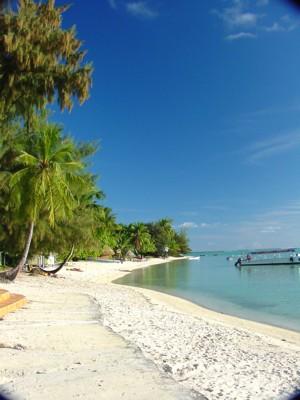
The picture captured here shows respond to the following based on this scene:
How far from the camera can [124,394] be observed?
470 centimetres

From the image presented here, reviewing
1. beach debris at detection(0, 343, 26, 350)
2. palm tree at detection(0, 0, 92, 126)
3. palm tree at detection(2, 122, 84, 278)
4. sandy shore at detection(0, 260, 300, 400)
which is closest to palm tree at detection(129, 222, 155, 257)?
palm tree at detection(2, 122, 84, 278)

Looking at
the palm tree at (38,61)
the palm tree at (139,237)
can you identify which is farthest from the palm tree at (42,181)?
the palm tree at (139,237)

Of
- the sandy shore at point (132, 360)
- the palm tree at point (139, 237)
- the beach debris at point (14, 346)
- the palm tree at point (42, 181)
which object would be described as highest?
the palm tree at point (139, 237)

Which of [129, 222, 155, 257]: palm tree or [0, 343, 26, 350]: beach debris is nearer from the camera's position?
[0, 343, 26, 350]: beach debris

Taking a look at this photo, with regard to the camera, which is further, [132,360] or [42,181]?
[42,181]

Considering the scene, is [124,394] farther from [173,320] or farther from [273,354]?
[173,320]

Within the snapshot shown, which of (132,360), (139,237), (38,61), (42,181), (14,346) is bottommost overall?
(132,360)

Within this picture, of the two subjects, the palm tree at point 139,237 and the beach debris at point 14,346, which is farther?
the palm tree at point 139,237

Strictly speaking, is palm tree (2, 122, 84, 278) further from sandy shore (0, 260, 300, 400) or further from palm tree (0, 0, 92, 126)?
sandy shore (0, 260, 300, 400)

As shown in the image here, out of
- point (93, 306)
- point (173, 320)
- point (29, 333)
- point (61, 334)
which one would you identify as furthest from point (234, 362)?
point (93, 306)

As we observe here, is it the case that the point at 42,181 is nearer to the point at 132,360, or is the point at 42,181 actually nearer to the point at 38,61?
the point at 38,61

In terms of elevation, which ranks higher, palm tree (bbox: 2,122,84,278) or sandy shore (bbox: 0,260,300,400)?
palm tree (bbox: 2,122,84,278)

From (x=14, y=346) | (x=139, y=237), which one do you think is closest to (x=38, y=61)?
(x=14, y=346)

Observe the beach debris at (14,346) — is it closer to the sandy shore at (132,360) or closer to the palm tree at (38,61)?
the sandy shore at (132,360)
